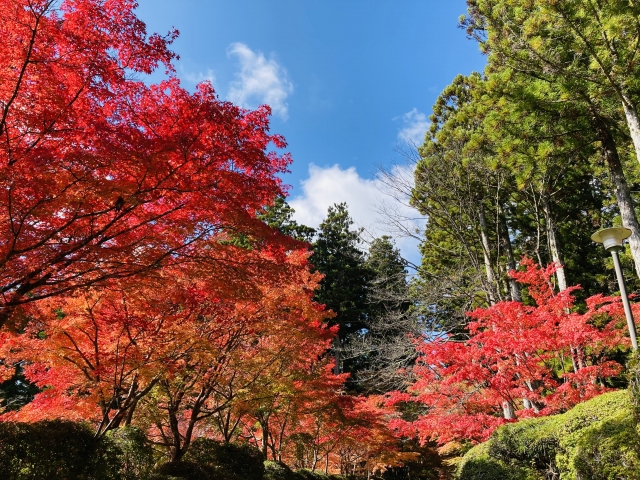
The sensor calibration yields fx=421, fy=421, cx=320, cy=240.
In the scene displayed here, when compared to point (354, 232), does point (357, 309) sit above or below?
below

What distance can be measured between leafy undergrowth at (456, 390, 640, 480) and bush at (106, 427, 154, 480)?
5.56 metres

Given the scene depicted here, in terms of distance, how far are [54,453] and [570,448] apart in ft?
20.4

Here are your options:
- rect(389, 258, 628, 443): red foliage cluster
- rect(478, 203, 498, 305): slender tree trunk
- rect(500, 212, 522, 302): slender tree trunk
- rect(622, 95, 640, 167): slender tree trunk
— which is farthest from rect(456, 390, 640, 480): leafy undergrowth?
rect(500, 212, 522, 302): slender tree trunk

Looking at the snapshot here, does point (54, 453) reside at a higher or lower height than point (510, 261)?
lower

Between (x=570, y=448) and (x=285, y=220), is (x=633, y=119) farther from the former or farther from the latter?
(x=285, y=220)

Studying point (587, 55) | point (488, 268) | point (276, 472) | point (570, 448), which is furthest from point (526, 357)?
point (587, 55)

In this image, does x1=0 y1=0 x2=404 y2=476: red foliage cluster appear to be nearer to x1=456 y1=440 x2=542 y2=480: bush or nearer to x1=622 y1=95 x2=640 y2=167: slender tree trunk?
x1=456 y1=440 x2=542 y2=480: bush

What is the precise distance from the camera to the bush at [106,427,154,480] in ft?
17.8

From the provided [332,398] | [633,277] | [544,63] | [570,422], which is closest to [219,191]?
[570,422]

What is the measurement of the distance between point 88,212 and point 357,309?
2490cm

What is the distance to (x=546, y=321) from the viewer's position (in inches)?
344

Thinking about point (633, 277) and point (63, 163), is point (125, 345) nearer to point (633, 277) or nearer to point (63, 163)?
point (63, 163)

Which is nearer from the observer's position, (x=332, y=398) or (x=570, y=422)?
(x=570, y=422)

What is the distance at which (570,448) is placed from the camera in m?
5.49
